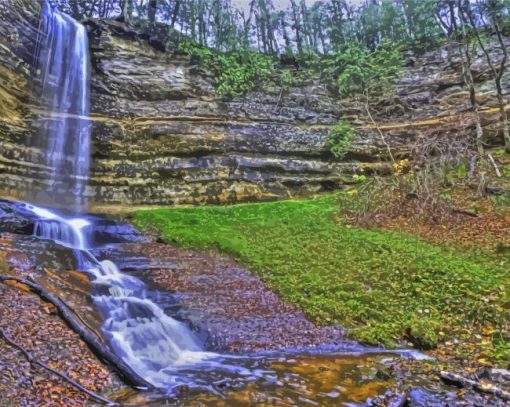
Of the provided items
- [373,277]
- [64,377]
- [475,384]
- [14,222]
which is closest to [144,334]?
[64,377]

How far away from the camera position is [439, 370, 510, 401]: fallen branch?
197 inches

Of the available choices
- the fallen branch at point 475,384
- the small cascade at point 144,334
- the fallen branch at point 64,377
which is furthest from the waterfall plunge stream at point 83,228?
the fallen branch at point 475,384

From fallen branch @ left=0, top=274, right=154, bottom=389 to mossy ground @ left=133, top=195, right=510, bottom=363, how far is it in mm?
3922

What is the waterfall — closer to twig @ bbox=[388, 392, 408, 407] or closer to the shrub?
the shrub

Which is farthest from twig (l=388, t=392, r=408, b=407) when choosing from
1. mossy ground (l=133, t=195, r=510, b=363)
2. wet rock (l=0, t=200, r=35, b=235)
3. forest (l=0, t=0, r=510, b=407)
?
wet rock (l=0, t=200, r=35, b=235)

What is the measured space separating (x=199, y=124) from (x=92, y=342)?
48.2ft

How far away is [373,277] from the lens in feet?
31.1

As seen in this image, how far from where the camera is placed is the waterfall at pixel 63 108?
16859 millimetres

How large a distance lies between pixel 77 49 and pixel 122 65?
204cm

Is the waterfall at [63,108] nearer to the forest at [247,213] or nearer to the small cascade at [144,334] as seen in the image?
the forest at [247,213]

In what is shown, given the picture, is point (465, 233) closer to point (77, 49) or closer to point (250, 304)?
point (250, 304)

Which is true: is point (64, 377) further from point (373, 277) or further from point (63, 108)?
point (63, 108)

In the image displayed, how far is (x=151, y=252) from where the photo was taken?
11.8 m

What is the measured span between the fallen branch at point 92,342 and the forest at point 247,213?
30 mm
